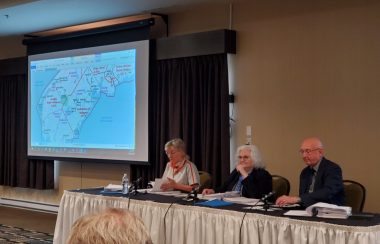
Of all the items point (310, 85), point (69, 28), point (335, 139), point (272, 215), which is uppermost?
point (69, 28)

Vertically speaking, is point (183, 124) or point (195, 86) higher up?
point (195, 86)

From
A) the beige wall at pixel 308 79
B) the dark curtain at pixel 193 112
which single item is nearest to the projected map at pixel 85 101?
the dark curtain at pixel 193 112

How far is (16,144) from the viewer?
864cm

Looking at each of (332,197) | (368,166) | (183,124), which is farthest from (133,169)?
(332,197)

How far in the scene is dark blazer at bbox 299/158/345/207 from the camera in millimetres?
3902

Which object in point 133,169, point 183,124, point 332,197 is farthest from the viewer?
point 133,169

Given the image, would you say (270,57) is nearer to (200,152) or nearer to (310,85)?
(310,85)

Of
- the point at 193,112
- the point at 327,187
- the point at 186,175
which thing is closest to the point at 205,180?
the point at 186,175

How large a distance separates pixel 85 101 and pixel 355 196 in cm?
393

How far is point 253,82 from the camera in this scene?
235 inches

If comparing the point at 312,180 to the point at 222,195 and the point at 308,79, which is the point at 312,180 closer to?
the point at 222,195

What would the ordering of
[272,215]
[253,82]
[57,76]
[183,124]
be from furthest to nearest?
[57,76] → [183,124] → [253,82] → [272,215]

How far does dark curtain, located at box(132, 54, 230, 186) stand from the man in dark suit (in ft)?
5.72

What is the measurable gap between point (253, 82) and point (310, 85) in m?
0.70
